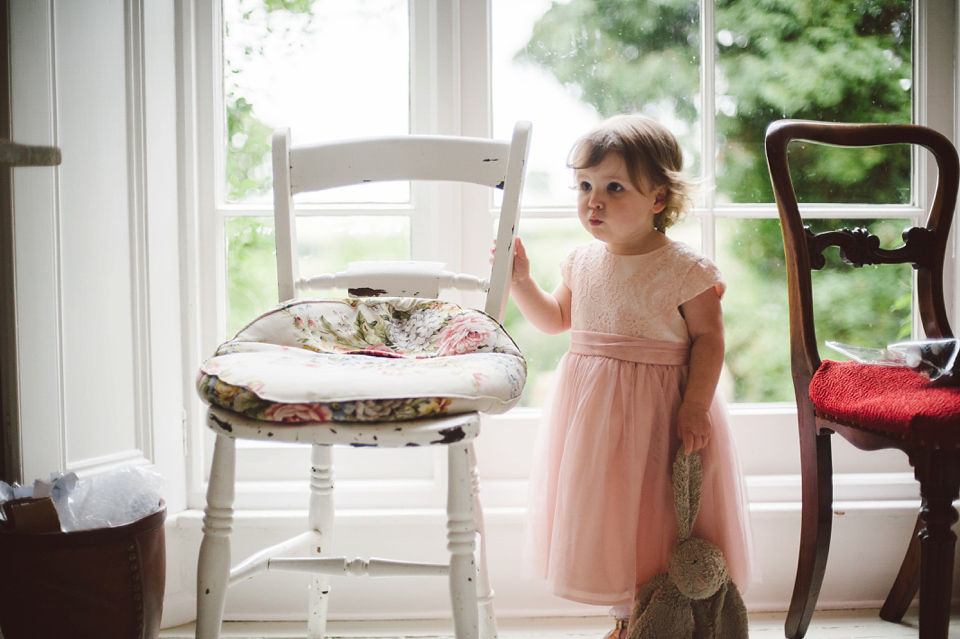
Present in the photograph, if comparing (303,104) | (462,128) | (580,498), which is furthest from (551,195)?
(580,498)

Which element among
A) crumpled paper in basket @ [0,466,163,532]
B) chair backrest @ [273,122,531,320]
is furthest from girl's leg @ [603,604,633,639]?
crumpled paper in basket @ [0,466,163,532]

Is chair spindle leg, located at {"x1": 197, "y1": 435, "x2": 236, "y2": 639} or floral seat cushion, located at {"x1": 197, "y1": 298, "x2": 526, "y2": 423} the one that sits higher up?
floral seat cushion, located at {"x1": 197, "y1": 298, "x2": 526, "y2": 423}

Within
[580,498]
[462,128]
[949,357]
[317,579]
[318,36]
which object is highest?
[318,36]

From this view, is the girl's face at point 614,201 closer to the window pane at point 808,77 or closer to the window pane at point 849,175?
the window pane at point 808,77

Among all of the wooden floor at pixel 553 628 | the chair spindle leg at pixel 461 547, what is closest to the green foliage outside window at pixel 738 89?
the wooden floor at pixel 553 628

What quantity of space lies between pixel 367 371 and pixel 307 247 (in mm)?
737

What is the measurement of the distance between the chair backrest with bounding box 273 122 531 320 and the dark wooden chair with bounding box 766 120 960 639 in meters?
0.44

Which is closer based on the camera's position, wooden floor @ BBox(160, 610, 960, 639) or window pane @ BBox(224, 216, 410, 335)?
wooden floor @ BBox(160, 610, 960, 639)

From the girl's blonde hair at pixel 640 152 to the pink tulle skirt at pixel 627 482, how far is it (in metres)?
0.25

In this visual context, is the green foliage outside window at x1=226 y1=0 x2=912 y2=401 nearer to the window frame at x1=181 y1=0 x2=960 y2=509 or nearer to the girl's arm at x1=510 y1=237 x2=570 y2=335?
the window frame at x1=181 y1=0 x2=960 y2=509

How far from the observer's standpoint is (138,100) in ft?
4.06

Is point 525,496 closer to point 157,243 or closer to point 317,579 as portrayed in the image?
point 317,579

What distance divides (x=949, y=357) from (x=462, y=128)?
0.92 metres

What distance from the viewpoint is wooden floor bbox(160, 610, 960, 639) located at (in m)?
1.24
